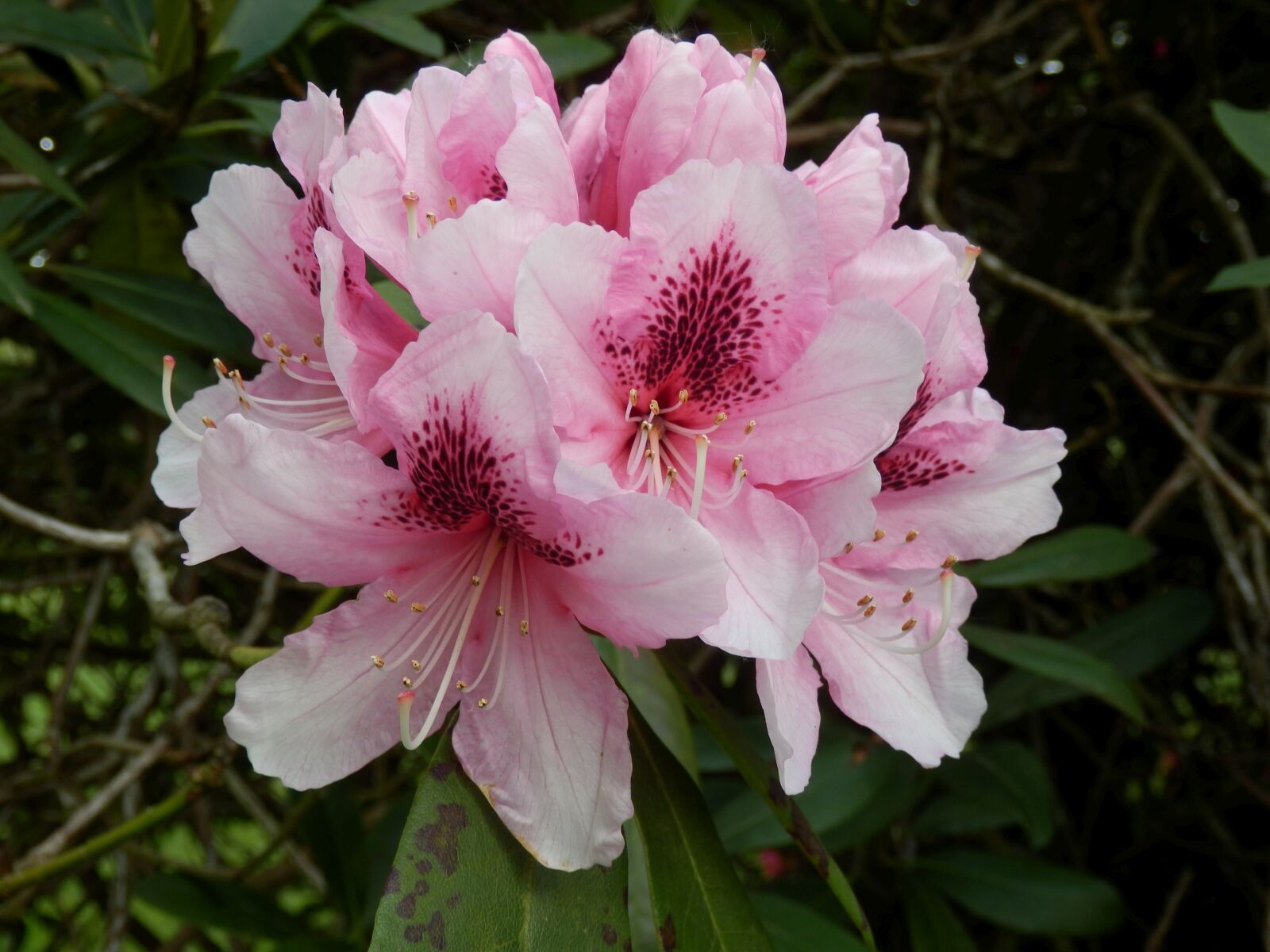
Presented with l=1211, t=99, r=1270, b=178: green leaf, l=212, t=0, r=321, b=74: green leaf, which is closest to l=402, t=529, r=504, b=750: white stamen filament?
l=212, t=0, r=321, b=74: green leaf

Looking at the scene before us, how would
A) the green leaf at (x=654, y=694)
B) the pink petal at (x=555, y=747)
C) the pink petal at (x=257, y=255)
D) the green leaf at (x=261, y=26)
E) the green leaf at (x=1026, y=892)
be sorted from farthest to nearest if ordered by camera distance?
1. the green leaf at (x=1026, y=892)
2. the green leaf at (x=261, y=26)
3. the green leaf at (x=654, y=694)
4. the pink petal at (x=257, y=255)
5. the pink petal at (x=555, y=747)

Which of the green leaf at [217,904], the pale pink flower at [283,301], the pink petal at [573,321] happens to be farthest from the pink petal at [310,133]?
the green leaf at [217,904]

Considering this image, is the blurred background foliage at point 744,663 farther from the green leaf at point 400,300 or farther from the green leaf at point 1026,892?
the green leaf at point 400,300

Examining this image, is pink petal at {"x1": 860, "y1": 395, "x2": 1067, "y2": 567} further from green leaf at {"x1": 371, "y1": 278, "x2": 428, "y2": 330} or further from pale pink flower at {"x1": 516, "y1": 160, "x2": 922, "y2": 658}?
green leaf at {"x1": 371, "y1": 278, "x2": 428, "y2": 330}

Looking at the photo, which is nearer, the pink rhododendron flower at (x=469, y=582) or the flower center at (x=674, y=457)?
the pink rhododendron flower at (x=469, y=582)

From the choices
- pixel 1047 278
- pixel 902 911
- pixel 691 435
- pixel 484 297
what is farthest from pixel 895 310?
pixel 1047 278

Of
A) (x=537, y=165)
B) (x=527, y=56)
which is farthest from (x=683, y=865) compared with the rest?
(x=527, y=56)

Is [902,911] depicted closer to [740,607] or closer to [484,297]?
[740,607]
